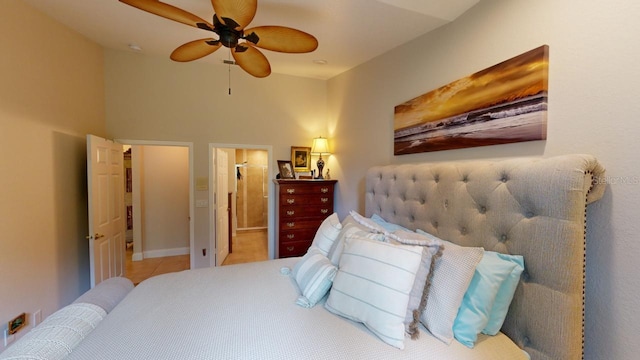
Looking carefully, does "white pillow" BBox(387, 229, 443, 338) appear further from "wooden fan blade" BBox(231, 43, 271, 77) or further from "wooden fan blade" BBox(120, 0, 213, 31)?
"wooden fan blade" BBox(120, 0, 213, 31)

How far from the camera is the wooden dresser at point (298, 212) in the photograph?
313 cm

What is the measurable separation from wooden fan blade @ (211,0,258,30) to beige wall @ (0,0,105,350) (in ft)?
5.59

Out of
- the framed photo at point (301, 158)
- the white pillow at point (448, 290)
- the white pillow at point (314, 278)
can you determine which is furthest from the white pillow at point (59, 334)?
the framed photo at point (301, 158)

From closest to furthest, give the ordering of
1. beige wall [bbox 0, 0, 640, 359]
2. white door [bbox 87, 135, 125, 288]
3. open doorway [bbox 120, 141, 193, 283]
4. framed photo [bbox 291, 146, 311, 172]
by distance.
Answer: beige wall [bbox 0, 0, 640, 359] < white door [bbox 87, 135, 125, 288] < framed photo [bbox 291, 146, 311, 172] < open doorway [bbox 120, 141, 193, 283]

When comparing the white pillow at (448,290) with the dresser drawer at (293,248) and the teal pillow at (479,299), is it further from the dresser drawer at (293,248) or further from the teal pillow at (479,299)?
the dresser drawer at (293,248)

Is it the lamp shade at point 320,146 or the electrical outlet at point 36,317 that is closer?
the electrical outlet at point 36,317

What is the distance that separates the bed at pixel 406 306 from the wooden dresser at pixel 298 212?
156 cm

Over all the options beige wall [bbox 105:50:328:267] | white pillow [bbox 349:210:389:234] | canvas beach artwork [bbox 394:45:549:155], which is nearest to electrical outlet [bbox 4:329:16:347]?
Result: beige wall [bbox 105:50:328:267]

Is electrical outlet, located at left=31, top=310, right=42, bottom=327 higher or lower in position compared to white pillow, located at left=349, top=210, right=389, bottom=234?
lower

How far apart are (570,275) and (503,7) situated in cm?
151

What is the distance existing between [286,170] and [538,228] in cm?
278

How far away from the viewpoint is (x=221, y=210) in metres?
3.81

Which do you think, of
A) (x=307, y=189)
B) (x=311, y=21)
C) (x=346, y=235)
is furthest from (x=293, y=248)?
(x=311, y=21)

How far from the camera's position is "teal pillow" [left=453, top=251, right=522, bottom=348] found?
111 centimetres
